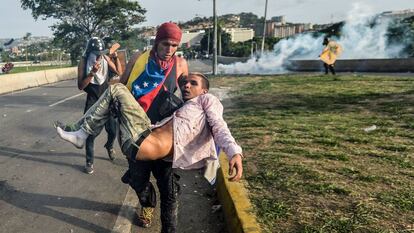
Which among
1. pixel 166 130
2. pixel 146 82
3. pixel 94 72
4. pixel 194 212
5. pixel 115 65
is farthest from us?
pixel 115 65

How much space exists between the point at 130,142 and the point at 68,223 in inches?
63.0

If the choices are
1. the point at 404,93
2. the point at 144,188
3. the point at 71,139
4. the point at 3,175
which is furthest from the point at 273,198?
the point at 404,93

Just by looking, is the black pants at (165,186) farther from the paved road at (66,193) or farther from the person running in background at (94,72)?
the person running in background at (94,72)

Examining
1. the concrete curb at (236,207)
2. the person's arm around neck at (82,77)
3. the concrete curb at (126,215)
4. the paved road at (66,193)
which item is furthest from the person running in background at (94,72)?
the concrete curb at (236,207)

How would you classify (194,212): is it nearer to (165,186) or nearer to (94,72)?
(165,186)

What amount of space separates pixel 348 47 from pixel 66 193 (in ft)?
107

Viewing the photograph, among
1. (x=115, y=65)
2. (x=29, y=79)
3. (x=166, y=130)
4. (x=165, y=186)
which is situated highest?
(x=115, y=65)

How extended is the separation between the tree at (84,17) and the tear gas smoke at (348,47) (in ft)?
67.1

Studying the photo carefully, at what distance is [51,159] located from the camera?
6305 mm

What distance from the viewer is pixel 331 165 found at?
484cm

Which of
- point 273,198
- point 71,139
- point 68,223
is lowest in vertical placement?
point 68,223

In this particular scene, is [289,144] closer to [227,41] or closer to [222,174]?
[222,174]

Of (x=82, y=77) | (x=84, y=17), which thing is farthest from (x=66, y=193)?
(x=84, y=17)

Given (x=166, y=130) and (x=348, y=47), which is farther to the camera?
(x=348, y=47)
